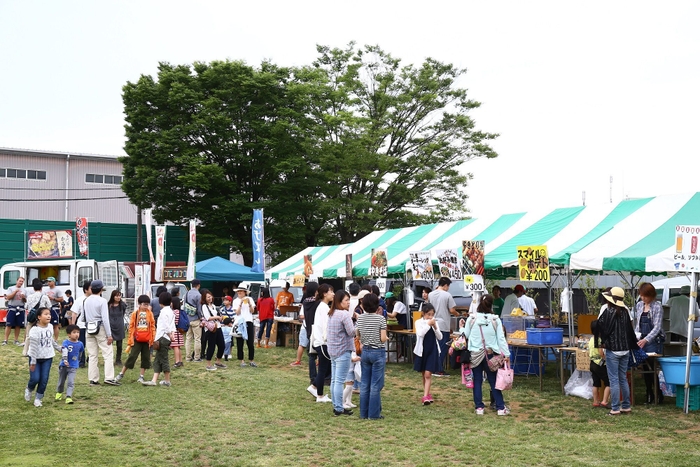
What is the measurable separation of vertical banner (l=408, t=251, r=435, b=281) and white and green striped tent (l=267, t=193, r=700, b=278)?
1.58ft

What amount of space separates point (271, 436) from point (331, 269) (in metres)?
10.8

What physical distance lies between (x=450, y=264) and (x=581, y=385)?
3393mm

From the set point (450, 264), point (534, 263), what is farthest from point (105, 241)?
point (534, 263)

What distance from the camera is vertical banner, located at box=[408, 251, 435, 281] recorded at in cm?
1427

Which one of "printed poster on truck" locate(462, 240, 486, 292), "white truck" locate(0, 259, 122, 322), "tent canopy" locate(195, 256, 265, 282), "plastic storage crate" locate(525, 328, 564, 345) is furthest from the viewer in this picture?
"white truck" locate(0, 259, 122, 322)

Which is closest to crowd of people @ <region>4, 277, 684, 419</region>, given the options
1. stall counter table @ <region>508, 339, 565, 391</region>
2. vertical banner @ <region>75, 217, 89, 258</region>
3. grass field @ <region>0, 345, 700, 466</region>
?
grass field @ <region>0, 345, 700, 466</region>

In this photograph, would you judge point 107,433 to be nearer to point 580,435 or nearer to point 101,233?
point 580,435

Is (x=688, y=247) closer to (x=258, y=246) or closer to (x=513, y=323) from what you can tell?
(x=513, y=323)

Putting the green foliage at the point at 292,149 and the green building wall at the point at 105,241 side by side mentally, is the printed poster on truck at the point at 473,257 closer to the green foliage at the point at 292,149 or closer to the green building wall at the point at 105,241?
the green foliage at the point at 292,149

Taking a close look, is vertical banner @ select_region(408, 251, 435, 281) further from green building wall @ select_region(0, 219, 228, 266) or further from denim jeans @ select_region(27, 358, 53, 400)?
green building wall @ select_region(0, 219, 228, 266)

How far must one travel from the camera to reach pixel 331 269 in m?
18.9

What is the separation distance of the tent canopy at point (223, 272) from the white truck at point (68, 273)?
3675 mm

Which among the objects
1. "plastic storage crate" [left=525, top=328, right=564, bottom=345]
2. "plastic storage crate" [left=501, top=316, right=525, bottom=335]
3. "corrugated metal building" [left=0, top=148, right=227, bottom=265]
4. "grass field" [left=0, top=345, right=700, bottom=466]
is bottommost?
"grass field" [left=0, top=345, right=700, bottom=466]

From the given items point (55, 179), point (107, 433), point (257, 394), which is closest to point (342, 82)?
point (55, 179)
